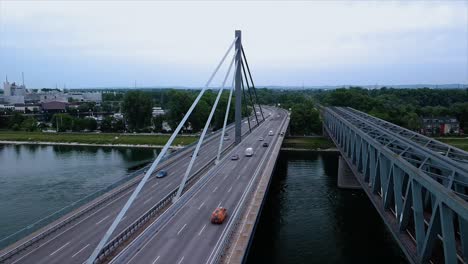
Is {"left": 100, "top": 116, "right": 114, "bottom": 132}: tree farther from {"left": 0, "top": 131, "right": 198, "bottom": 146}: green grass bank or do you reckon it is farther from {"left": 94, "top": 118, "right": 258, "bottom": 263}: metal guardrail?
{"left": 94, "top": 118, "right": 258, "bottom": 263}: metal guardrail

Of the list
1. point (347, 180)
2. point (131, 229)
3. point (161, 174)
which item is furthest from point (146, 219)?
point (347, 180)

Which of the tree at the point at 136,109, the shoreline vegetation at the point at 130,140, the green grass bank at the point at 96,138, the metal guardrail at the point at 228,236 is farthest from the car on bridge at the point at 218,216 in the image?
→ the tree at the point at 136,109

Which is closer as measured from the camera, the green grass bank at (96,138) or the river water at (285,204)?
the river water at (285,204)

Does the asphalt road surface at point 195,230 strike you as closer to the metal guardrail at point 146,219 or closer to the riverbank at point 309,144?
the metal guardrail at point 146,219

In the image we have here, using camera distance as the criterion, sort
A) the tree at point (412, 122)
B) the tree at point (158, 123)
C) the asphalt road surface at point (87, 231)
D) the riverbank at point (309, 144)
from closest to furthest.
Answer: the asphalt road surface at point (87, 231) < the riverbank at point (309, 144) < the tree at point (412, 122) < the tree at point (158, 123)

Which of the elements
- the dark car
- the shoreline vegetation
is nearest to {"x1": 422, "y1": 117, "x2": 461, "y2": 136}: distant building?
the shoreline vegetation
